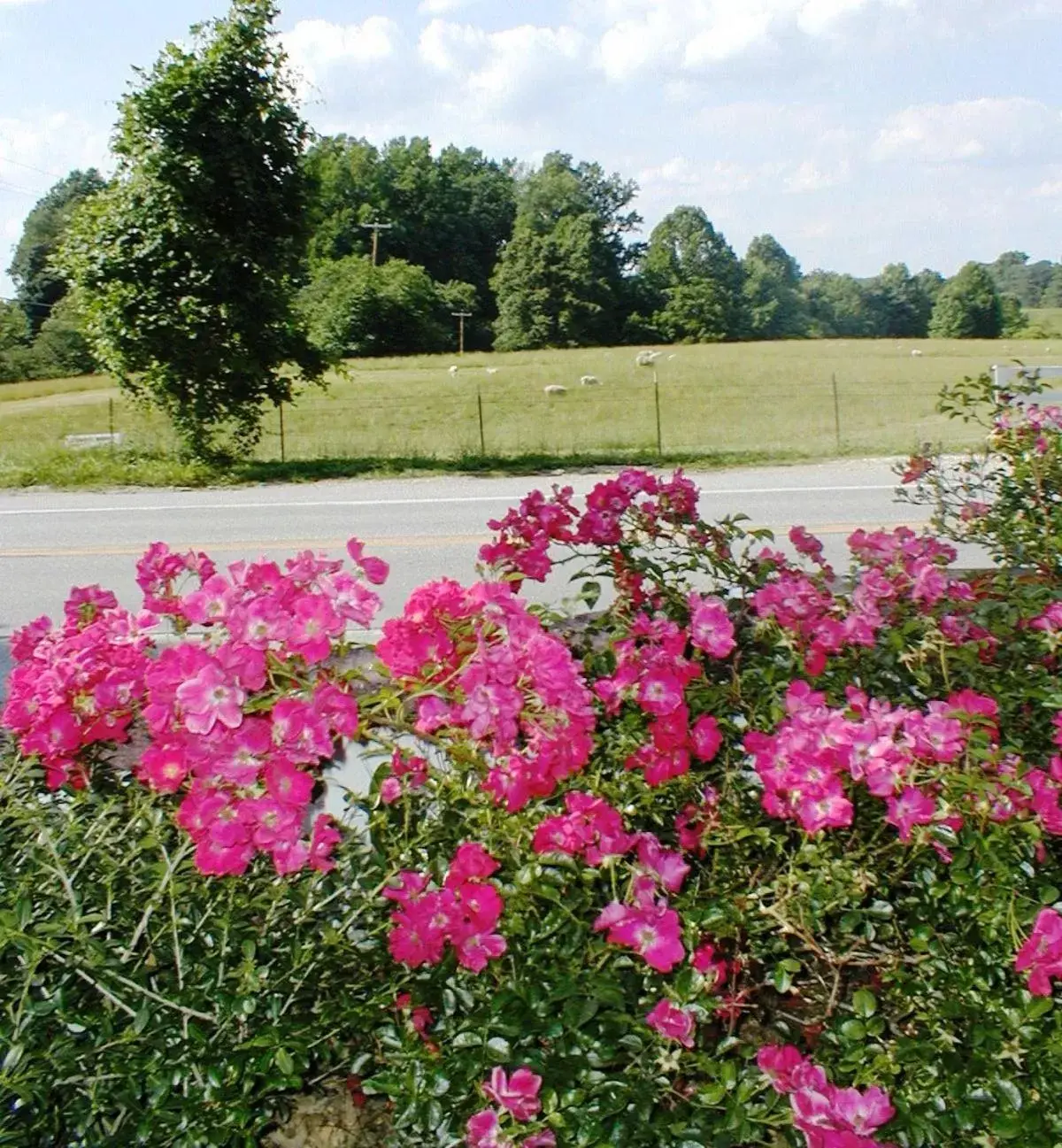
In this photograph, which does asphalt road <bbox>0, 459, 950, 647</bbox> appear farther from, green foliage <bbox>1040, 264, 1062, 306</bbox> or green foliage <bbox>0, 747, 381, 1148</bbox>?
green foliage <bbox>1040, 264, 1062, 306</bbox>

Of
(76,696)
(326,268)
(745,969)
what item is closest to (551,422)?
(76,696)

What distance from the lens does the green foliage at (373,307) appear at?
56.3 metres

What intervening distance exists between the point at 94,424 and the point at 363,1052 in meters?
29.1

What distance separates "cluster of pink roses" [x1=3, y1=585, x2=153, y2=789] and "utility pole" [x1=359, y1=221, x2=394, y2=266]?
210 feet

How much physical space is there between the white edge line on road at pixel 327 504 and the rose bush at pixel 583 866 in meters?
9.00

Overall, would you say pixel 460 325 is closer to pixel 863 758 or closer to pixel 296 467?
pixel 296 467

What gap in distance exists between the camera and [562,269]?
67.0 m

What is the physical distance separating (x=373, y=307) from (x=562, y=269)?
13919mm

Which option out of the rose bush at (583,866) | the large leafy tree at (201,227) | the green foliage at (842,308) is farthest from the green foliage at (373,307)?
the rose bush at (583,866)

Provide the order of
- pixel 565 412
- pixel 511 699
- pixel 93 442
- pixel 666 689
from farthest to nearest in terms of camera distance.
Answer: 1. pixel 565 412
2. pixel 93 442
3. pixel 666 689
4. pixel 511 699

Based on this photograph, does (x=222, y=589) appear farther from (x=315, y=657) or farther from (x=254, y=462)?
(x=254, y=462)

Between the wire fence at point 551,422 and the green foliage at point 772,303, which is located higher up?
the green foliage at point 772,303

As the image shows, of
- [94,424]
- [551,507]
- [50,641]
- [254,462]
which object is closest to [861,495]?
[254,462]

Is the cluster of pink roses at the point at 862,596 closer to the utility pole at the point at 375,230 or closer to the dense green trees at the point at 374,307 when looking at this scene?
the dense green trees at the point at 374,307
